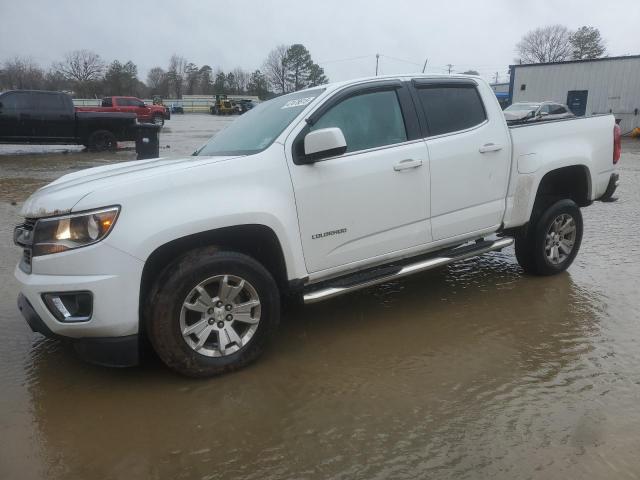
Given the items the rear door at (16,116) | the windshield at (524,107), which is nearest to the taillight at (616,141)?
the rear door at (16,116)

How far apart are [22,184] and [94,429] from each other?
31.1ft

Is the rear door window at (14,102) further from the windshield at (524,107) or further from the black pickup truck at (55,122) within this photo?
the windshield at (524,107)

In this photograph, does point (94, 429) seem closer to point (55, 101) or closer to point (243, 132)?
point (243, 132)

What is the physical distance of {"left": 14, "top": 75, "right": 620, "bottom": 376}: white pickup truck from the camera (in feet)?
9.52

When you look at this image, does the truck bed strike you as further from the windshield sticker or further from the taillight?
the windshield sticker

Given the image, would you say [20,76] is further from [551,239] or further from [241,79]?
[551,239]

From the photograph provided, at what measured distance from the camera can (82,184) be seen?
318 cm

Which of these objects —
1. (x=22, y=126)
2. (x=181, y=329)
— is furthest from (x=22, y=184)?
(x=181, y=329)

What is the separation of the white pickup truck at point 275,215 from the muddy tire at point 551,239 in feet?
0.10

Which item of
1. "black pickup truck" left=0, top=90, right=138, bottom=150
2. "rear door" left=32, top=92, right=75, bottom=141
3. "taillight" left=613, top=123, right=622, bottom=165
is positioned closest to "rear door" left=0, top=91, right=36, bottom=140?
"black pickup truck" left=0, top=90, right=138, bottom=150

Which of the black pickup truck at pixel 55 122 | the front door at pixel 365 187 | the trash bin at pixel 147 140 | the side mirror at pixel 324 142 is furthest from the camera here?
the black pickup truck at pixel 55 122

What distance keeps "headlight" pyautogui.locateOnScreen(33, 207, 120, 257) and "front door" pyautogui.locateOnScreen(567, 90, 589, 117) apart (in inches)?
1271

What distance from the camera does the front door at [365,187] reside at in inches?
136

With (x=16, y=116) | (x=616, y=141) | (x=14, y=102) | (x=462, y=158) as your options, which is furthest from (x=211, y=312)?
(x=14, y=102)
